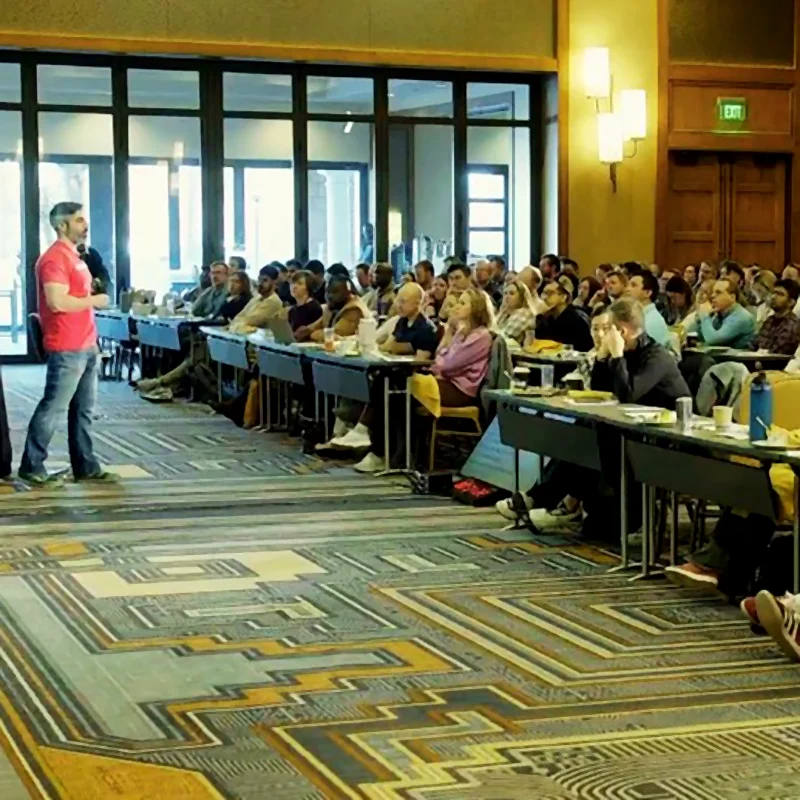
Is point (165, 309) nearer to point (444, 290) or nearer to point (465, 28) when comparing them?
point (444, 290)

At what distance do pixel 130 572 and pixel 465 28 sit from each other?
41.1 ft

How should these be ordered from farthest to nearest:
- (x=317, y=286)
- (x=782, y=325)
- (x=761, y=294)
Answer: (x=317, y=286) < (x=761, y=294) < (x=782, y=325)

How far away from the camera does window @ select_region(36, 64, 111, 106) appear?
1858 centimetres

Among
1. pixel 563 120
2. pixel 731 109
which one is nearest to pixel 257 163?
pixel 563 120

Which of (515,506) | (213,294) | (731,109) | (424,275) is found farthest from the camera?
(731,109)

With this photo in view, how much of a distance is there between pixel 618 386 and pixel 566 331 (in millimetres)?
4005

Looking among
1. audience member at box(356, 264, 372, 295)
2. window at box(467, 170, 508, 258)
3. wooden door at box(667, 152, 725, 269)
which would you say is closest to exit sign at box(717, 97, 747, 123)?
wooden door at box(667, 152, 725, 269)

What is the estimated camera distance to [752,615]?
6.07 metres

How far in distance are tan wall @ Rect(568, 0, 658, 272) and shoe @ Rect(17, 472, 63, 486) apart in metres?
10.4

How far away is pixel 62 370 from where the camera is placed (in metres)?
9.57

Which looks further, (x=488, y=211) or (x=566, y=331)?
(x=488, y=211)

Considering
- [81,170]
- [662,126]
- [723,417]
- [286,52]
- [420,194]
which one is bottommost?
[723,417]

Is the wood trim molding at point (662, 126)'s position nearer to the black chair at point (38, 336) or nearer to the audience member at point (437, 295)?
the audience member at point (437, 295)

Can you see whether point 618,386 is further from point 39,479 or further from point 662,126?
point 662,126
